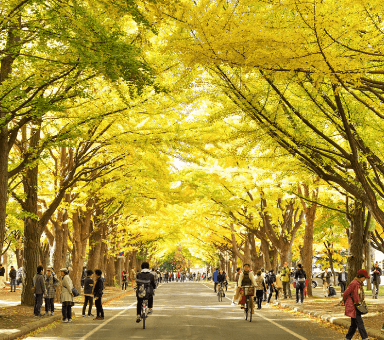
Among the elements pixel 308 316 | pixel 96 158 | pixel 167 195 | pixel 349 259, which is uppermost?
pixel 96 158

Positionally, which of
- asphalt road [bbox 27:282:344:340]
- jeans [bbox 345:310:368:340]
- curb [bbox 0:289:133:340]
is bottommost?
asphalt road [bbox 27:282:344:340]

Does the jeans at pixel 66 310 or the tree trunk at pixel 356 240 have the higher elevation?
the tree trunk at pixel 356 240

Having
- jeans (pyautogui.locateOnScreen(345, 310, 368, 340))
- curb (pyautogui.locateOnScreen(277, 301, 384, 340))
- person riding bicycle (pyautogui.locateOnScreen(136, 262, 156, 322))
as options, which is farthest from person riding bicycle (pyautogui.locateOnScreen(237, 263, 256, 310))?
jeans (pyautogui.locateOnScreen(345, 310, 368, 340))

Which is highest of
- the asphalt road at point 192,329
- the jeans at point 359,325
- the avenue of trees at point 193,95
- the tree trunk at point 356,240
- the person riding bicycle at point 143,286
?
the avenue of trees at point 193,95

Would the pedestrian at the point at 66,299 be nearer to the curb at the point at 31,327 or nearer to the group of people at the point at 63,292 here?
the group of people at the point at 63,292

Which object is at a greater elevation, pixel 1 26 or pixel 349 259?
pixel 1 26

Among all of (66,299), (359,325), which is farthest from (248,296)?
(359,325)

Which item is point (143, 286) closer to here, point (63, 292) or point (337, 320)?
point (63, 292)

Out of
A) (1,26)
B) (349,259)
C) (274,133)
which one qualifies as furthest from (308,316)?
(1,26)

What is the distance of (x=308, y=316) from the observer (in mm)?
16031

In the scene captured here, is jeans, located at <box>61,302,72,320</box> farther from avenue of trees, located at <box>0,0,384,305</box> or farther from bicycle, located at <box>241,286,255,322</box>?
bicycle, located at <box>241,286,255,322</box>

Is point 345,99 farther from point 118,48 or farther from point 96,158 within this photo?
point 96,158

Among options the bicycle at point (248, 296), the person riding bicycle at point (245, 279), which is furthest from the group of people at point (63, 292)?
the bicycle at point (248, 296)

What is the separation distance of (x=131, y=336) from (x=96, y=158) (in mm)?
10881
